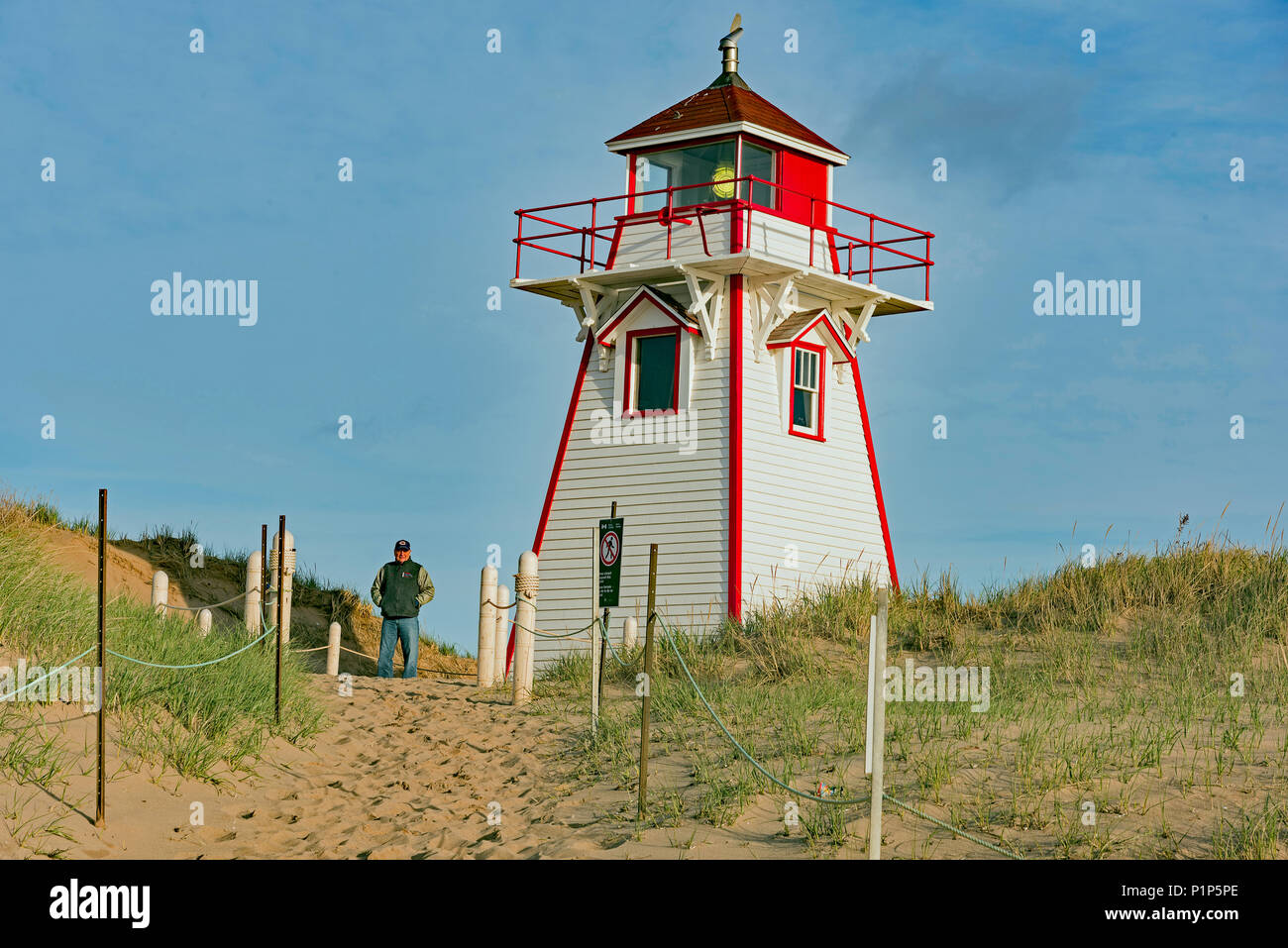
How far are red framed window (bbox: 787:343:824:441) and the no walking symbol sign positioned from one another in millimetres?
9126

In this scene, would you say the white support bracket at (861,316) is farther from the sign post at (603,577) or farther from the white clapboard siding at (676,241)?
the sign post at (603,577)

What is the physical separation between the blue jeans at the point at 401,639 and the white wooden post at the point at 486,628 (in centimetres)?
124

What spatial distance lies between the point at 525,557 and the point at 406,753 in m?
4.56

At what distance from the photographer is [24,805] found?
9719 mm

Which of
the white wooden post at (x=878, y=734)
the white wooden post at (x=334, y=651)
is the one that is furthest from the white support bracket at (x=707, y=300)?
the white wooden post at (x=878, y=734)

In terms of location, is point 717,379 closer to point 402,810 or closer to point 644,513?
point 644,513

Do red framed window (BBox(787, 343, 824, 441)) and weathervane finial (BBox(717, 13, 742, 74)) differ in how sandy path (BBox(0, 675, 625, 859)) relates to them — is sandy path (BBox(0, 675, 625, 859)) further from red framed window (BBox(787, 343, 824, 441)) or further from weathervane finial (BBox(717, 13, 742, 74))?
weathervane finial (BBox(717, 13, 742, 74))

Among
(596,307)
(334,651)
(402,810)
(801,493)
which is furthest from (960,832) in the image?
(596,307)

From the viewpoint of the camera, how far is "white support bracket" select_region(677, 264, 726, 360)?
22.2 meters

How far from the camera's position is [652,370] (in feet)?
76.2

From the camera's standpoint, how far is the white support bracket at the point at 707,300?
22.2 metres

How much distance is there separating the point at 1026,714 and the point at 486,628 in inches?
331
